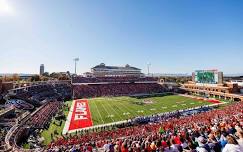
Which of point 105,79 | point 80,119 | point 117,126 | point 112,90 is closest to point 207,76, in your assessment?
point 112,90

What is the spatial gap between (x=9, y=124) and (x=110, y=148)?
2216cm

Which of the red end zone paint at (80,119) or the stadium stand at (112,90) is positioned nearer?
the red end zone paint at (80,119)

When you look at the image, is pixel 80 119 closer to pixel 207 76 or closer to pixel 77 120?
pixel 77 120

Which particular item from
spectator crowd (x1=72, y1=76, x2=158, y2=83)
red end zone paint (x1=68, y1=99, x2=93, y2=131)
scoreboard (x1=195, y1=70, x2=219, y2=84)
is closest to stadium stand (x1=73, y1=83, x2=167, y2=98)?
spectator crowd (x1=72, y1=76, x2=158, y2=83)

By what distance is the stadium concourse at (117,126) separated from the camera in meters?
9.47

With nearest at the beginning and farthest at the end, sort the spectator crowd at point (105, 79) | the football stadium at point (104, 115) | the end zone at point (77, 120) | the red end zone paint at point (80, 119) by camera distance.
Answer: the football stadium at point (104, 115), the end zone at point (77, 120), the red end zone paint at point (80, 119), the spectator crowd at point (105, 79)

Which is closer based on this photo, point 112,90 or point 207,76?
point 207,76

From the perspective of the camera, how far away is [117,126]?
2930 cm

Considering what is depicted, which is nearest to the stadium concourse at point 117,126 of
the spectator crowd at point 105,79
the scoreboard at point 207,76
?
the spectator crowd at point 105,79

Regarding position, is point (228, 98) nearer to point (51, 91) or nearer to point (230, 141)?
point (51, 91)

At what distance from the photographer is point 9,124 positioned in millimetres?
27641

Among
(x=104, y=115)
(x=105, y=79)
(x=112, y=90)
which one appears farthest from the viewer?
(x=105, y=79)

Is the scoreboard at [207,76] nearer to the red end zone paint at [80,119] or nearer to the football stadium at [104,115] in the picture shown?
the football stadium at [104,115]

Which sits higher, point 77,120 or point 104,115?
point 104,115
